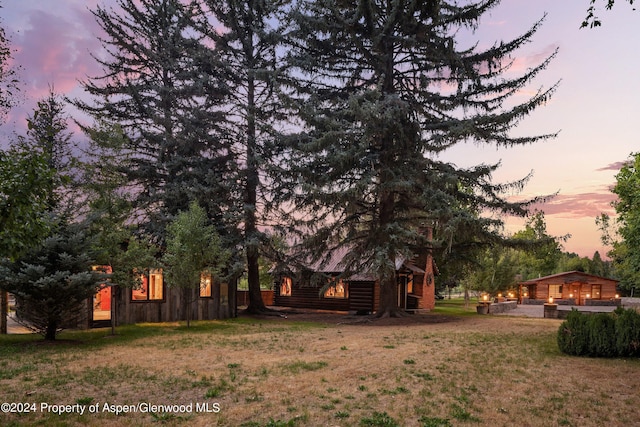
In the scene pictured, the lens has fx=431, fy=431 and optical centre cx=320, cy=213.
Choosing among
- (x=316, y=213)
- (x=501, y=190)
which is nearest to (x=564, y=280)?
(x=501, y=190)

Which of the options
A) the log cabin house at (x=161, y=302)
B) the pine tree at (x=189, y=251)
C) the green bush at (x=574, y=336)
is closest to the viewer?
the green bush at (x=574, y=336)

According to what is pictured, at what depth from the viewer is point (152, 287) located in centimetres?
2217

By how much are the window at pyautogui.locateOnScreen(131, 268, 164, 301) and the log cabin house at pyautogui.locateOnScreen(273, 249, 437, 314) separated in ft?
24.2

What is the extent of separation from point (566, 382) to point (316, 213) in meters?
17.1

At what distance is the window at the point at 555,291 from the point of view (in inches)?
1878

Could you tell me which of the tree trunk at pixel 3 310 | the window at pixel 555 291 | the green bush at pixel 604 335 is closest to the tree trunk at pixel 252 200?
the tree trunk at pixel 3 310

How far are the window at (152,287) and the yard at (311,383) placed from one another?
646cm

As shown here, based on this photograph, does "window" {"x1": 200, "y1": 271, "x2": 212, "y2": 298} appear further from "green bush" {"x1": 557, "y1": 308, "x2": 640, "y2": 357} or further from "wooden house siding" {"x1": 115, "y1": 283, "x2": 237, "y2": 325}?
"green bush" {"x1": 557, "y1": 308, "x2": 640, "y2": 357}

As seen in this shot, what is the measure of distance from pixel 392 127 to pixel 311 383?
643 inches

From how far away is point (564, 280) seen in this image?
154 feet

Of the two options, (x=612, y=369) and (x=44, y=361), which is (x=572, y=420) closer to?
(x=612, y=369)

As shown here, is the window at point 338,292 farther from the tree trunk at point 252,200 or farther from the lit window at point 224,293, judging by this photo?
the lit window at point 224,293

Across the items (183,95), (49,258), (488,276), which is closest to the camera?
(49,258)

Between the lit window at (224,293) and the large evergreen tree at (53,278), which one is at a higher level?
the large evergreen tree at (53,278)
